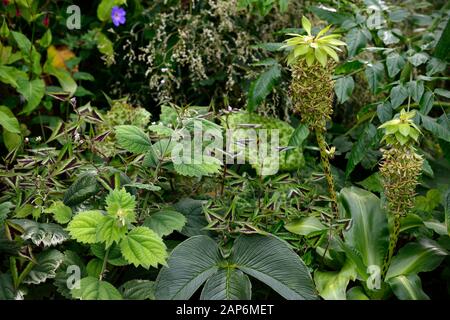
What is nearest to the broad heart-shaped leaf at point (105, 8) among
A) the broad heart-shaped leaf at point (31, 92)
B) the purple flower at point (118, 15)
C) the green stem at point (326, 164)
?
the purple flower at point (118, 15)

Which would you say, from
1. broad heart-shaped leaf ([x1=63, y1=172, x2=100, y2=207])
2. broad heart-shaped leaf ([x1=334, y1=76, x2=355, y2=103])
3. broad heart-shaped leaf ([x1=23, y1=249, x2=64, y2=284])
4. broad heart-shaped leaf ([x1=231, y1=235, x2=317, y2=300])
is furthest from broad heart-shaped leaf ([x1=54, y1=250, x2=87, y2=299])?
broad heart-shaped leaf ([x1=334, y1=76, x2=355, y2=103])

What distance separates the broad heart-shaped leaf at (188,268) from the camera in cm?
144

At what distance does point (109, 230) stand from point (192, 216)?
0.98 ft

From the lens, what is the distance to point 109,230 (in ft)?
4.64

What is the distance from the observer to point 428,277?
190 centimetres

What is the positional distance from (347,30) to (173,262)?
1023 mm

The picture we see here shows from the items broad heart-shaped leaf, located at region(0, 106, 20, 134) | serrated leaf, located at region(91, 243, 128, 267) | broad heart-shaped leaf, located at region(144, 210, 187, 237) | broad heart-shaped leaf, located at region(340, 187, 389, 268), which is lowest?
broad heart-shaped leaf, located at region(340, 187, 389, 268)

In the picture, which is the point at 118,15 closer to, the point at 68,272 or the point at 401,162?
the point at 68,272

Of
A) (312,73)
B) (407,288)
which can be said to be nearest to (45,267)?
(312,73)

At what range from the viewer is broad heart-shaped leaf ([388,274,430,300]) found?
153cm

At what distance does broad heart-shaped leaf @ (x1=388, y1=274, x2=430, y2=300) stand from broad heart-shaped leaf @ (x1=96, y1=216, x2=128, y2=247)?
689 millimetres

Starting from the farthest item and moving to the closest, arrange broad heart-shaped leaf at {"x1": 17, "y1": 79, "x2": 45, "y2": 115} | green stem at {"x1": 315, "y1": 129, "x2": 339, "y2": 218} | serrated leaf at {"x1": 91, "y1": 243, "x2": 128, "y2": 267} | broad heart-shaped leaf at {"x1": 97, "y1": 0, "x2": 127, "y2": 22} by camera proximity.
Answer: broad heart-shaped leaf at {"x1": 97, "y1": 0, "x2": 127, "y2": 22} < broad heart-shaped leaf at {"x1": 17, "y1": 79, "x2": 45, "y2": 115} < green stem at {"x1": 315, "y1": 129, "x2": 339, "y2": 218} < serrated leaf at {"x1": 91, "y1": 243, "x2": 128, "y2": 267}

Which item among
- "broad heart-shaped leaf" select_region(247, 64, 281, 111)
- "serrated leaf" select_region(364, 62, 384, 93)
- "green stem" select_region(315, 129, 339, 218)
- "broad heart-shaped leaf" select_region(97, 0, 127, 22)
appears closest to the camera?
"green stem" select_region(315, 129, 339, 218)

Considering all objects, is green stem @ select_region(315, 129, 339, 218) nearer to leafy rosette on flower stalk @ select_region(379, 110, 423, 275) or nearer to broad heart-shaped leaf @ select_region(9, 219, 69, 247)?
leafy rosette on flower stalk @ select_region(379, 110, 423, 275)
